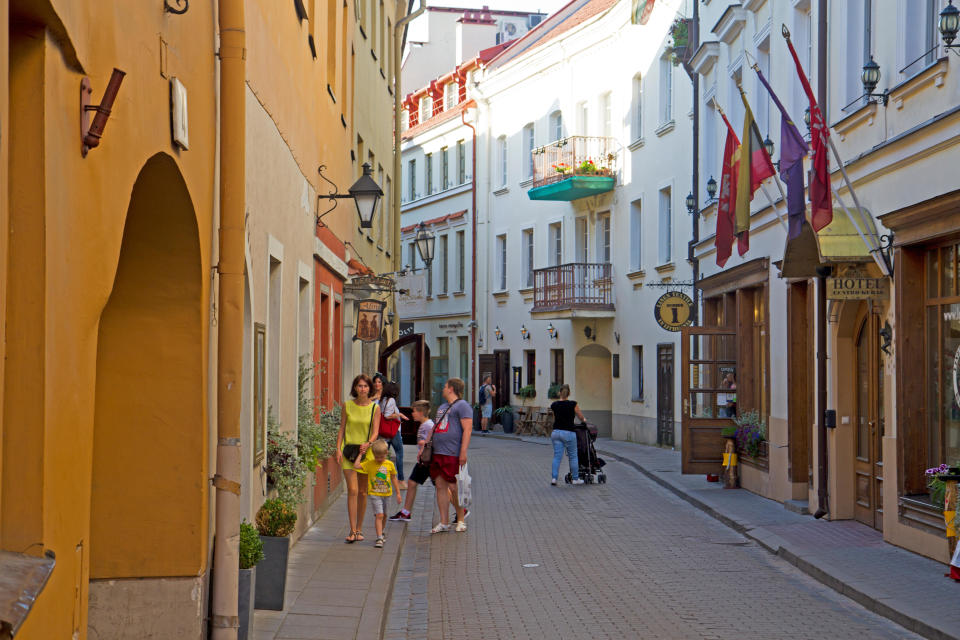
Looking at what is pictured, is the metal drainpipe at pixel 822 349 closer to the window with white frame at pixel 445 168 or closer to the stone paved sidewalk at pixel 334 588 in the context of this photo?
the stone paved sidewalk at pixel 334 588

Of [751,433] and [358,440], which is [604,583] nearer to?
[358,440]

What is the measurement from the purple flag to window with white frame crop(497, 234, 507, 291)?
27903 millimetres

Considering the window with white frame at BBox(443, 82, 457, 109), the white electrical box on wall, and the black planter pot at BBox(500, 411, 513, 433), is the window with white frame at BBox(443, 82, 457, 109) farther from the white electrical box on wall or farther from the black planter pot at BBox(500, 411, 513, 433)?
the white electrical box on wall

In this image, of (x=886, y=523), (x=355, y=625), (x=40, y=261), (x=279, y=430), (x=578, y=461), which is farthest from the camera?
(x=578, y=461)

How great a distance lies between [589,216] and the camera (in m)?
35.8

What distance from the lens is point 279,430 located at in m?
11.4

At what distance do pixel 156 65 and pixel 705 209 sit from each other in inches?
707

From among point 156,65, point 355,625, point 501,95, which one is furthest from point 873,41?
point 501,95

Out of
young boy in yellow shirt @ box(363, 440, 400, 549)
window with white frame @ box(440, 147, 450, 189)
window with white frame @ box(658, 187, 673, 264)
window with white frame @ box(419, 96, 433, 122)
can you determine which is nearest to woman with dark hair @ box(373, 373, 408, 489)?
young boy in yellow shirt @ box(363, 440, 400, 549)

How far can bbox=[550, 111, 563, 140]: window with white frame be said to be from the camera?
37.6m

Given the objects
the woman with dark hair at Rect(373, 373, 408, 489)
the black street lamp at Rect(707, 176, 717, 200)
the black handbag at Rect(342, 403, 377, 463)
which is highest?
the black street lamp at Rect(707, 176, 717, 200)

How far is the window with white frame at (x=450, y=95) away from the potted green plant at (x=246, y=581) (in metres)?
39.8

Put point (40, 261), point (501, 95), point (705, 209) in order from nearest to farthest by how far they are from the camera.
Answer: point (40, 261) < point (705, 209) < point (501, 95)

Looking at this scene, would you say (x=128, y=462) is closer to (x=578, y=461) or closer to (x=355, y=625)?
(x=355, y=625)
